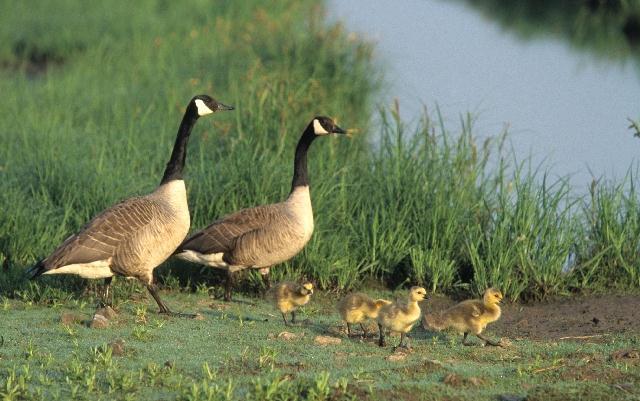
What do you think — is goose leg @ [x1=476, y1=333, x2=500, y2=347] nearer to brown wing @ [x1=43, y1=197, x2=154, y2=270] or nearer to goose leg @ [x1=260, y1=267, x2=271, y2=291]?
goose leg @ [x1=260, y1=267, x2=271, y2=291]

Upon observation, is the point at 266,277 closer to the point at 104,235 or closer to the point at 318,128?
the point at 318,128

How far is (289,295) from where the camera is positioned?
920 cm

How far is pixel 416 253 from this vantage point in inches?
432

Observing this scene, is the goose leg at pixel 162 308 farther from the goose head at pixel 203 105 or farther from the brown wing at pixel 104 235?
the goose head at pixel 203 105

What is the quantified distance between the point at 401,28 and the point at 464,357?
19261mm

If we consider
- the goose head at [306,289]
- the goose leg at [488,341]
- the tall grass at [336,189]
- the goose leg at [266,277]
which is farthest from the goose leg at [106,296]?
the goose leg at [488,341]

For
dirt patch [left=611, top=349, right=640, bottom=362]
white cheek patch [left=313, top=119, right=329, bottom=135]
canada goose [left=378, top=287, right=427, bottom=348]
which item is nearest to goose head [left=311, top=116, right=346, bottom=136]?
white cheek patch [left=313, top=119, right=329, bottom=135]

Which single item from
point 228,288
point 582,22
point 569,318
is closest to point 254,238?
point 228,288

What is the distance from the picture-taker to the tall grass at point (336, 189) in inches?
429

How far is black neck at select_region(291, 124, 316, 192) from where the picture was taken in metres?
10.8

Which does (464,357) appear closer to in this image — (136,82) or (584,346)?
(584,346)

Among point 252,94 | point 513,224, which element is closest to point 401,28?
point 252,94

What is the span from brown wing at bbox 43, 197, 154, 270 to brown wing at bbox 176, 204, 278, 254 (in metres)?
0.68

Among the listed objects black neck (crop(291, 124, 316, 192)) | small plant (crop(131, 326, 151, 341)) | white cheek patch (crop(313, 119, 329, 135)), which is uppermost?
white cheek patch (crop(313, 119, 329, 135))
